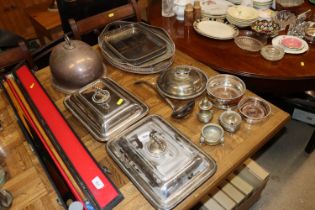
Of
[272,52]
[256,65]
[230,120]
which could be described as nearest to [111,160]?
[230,120]

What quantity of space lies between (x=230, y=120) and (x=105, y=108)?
1.73ft

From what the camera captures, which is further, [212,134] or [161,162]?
[212,134]

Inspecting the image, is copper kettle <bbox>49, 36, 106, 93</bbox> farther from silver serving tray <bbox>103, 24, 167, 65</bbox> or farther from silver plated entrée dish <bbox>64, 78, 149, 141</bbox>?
silver serving tray <bbox>103, 24, 167, 65</bbox>

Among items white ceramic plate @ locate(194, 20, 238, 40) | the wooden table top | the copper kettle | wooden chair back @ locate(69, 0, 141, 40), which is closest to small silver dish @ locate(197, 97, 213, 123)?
the wooden table top

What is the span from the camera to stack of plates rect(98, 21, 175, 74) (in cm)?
144

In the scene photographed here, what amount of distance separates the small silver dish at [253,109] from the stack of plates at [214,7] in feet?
2.97

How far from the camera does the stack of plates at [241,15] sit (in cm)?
182

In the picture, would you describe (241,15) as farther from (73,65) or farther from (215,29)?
(73,65)

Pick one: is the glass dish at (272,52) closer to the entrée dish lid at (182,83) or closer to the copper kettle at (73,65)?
the entrée dish lid at (182,83)

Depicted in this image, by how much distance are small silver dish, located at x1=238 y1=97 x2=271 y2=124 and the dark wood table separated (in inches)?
12.1

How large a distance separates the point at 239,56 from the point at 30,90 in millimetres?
1145

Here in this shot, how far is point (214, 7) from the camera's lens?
2.02 m

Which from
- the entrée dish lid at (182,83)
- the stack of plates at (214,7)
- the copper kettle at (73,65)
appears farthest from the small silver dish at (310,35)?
the copper kettle at (73,65)

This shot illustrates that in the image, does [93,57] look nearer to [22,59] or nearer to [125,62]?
[125,62]
